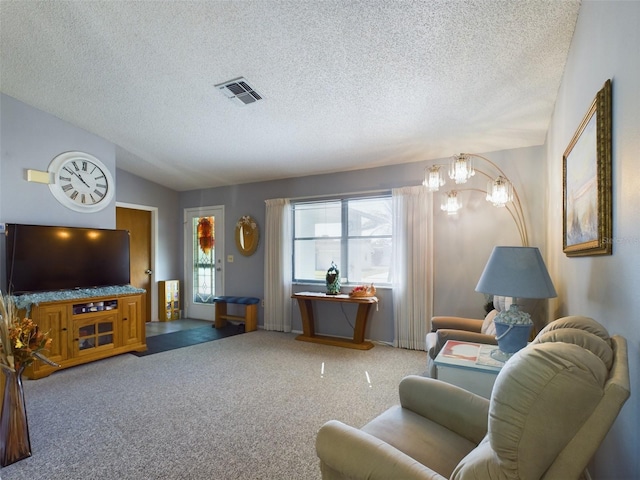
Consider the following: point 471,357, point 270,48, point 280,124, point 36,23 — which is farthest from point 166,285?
point 471,357

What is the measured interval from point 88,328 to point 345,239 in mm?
3300

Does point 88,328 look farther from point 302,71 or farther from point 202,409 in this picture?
point 302,71

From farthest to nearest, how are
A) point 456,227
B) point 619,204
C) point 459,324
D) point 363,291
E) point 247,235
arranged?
1. point 247,235
2. point 363,291
3. point 456,227
4. point 459,324
5. point 619,204

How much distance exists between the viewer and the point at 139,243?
6039 mm

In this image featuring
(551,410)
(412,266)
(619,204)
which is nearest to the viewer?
(551,410)

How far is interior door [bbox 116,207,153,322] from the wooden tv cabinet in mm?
1865

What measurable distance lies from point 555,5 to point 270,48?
1810 mm

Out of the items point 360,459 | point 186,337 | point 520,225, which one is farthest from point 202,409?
point 520,225

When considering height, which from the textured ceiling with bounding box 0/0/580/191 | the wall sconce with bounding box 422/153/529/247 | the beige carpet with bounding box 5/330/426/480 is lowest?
the beige carpet with bounding box 5/330/426/480

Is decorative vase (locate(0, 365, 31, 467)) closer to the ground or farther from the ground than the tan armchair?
closer to the ground

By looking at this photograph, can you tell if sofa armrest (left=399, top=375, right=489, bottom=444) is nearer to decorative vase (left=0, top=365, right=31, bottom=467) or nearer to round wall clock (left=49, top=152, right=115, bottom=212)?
decorative vase (left=0, top=365, right=31, bottom=467)

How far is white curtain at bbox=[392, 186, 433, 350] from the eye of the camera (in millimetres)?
4273

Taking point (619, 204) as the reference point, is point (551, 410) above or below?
below

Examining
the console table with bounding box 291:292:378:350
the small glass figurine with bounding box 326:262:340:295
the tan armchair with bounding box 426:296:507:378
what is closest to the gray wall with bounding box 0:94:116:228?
the console table with bounding box 291:292:378:350
